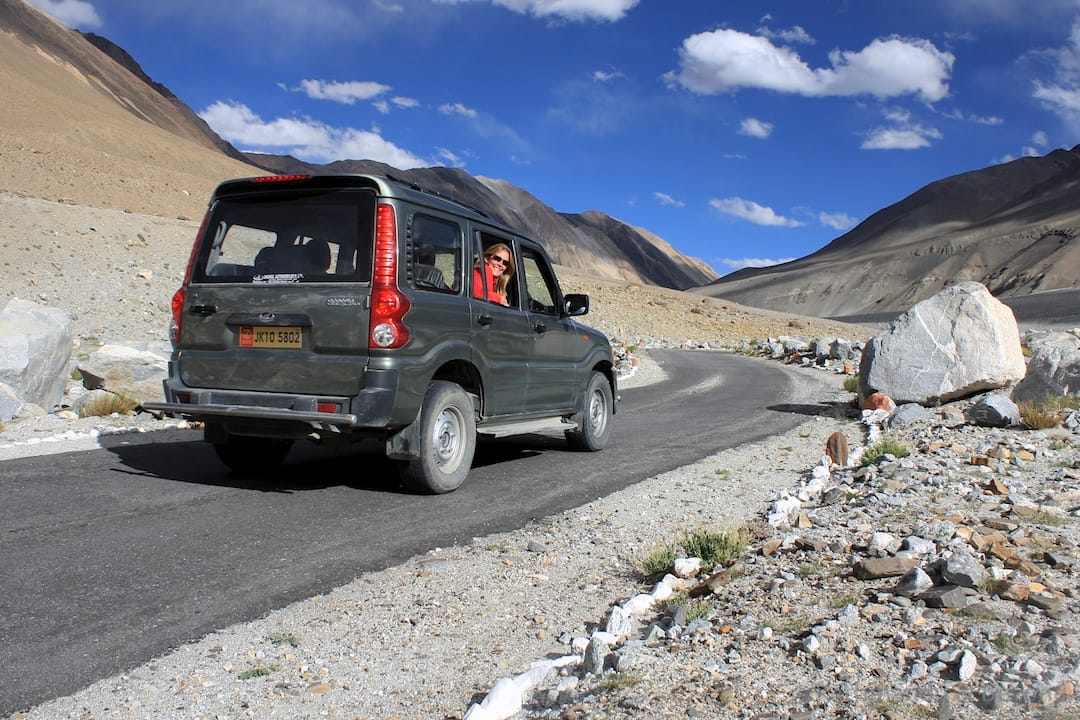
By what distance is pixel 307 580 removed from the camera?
179 inches

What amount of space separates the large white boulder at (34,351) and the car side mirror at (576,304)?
271 inches

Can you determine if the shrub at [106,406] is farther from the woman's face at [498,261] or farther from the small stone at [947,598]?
the small stone at [947,598]

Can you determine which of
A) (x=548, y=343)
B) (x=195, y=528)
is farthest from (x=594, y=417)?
(x=195, y=528)

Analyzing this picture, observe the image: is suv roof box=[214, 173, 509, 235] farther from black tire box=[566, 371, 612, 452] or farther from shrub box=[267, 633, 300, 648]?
shrub box=[267, 633, 300, 648]

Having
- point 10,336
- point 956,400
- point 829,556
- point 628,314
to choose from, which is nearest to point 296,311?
point 829,556

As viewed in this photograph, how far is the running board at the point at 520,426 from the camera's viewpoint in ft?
24.4

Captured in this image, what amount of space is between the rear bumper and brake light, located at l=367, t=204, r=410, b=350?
9.4 inches

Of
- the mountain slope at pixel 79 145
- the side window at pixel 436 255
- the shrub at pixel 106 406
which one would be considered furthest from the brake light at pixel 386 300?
the mountain slope at pixel 79 145

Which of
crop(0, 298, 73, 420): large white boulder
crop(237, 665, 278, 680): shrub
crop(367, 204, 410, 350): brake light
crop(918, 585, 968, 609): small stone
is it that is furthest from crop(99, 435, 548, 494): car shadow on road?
crop(918, 585, 968, 609): small stone

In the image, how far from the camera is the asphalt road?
3744 mm

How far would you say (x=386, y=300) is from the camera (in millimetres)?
6059

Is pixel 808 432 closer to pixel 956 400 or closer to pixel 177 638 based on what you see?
pixel 956 400

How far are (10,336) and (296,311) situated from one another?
22.1 ft

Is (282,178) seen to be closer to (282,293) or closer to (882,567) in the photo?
(282,293)
